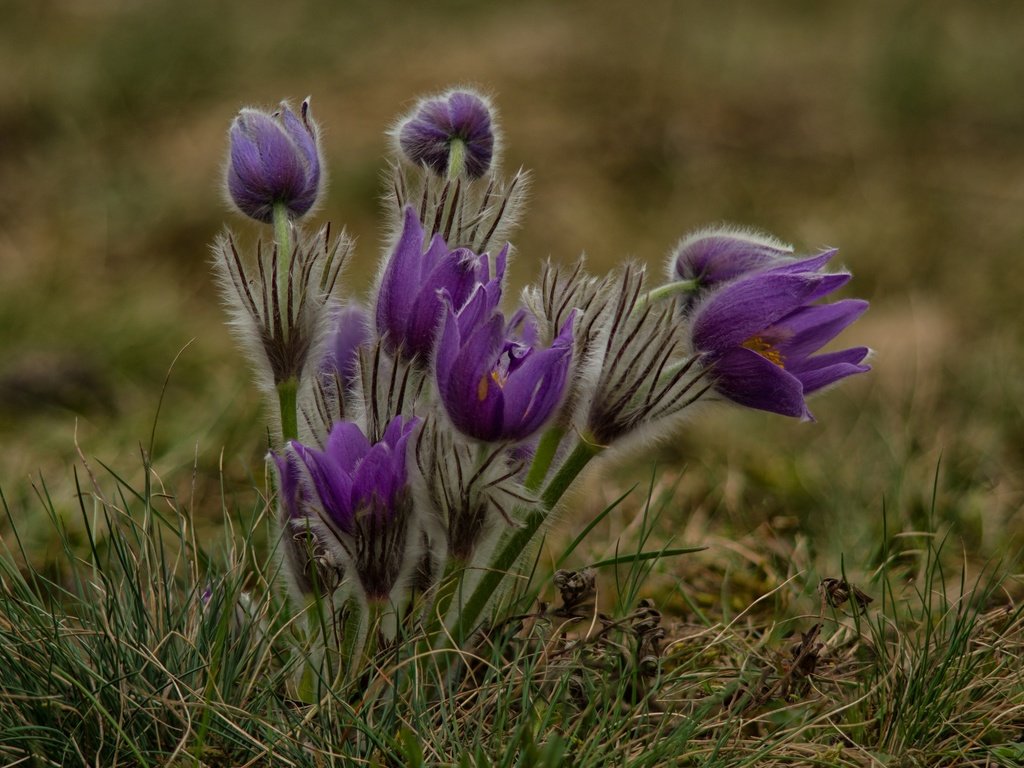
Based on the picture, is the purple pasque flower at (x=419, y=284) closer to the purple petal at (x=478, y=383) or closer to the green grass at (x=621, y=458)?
the purple petal at (x=478, y=383)

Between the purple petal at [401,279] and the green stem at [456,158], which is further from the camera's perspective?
the green stem at [456,158]

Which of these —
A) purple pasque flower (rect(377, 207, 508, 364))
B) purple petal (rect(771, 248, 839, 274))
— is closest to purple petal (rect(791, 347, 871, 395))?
purple petal (rect(771, 248, 839, 274))

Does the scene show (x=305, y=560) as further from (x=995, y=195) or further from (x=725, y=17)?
(x=725, y=17)

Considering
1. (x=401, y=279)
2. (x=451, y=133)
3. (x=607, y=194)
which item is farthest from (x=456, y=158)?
(x=607, y=194)

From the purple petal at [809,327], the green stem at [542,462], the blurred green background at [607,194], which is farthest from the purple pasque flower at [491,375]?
the blurred green background at [607,194]

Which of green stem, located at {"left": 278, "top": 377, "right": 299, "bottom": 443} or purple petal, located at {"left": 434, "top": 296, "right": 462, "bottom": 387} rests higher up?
purple petal, located at {"left": 434, "top": 296, "right": 462, "bottom": 387}

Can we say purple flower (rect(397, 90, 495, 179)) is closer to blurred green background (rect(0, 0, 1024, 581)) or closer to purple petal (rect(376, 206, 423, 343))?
purple petal (rect(376, 206, 423, 343))
